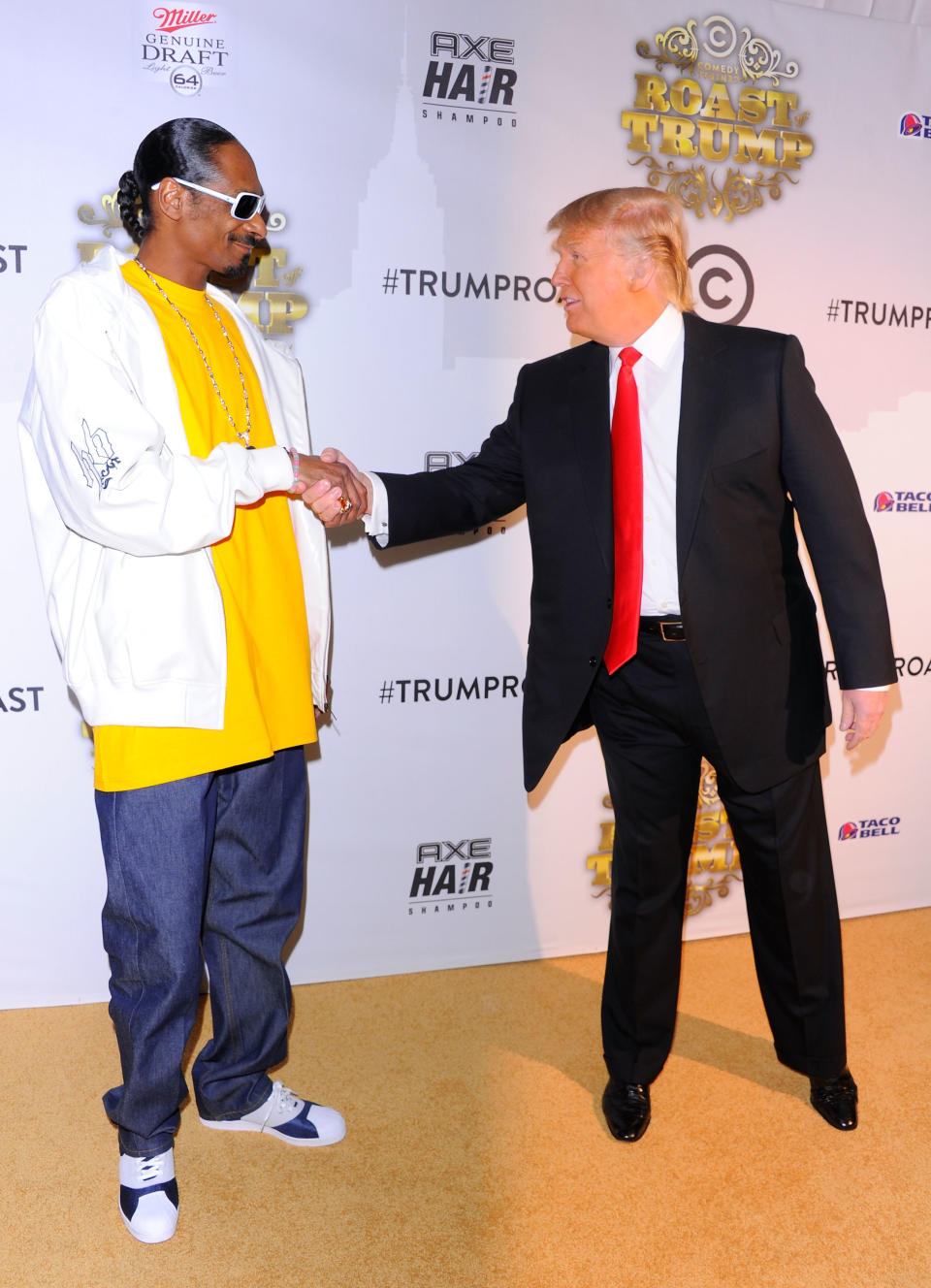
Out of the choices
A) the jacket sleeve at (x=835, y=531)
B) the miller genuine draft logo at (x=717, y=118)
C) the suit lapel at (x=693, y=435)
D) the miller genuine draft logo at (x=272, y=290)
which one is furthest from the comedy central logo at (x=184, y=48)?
the jacket sleeve at (x=835, y=531)

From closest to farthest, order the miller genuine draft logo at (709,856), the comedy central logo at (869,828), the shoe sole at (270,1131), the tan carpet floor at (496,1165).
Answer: the tan carpet floor at (496,1165) < the shoe sole at (270,1131) < the miller genuine draft logo at (709,856) < the comedy central logo at (869,828)

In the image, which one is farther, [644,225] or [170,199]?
[644,225]

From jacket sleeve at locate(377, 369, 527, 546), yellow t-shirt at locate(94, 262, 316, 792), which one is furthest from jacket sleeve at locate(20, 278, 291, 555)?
jacket sleeve at locate(377, 369, 527, 546)

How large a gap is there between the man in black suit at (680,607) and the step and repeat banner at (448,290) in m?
0.52

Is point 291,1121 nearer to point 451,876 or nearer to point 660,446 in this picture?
point 451,876

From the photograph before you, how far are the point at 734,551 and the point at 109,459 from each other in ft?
3.69

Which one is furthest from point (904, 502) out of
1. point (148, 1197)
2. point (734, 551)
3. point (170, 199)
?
point (148, 1197)

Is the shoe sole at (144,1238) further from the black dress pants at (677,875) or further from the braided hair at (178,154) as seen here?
the braided hair at (178,154)

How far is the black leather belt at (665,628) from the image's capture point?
209cm

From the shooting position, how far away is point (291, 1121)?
223 cm

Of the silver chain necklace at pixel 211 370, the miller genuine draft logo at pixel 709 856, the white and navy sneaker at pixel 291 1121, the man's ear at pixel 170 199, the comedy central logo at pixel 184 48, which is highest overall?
the comedy central logo at pixel 184 48

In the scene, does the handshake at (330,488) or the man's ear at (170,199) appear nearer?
the man's ear at (170,199)

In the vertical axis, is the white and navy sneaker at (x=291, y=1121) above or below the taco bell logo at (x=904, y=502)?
below

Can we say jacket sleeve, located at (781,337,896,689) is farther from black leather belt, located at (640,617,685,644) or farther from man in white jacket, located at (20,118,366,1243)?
man in white jacket, located at (20,118,366,1243)
